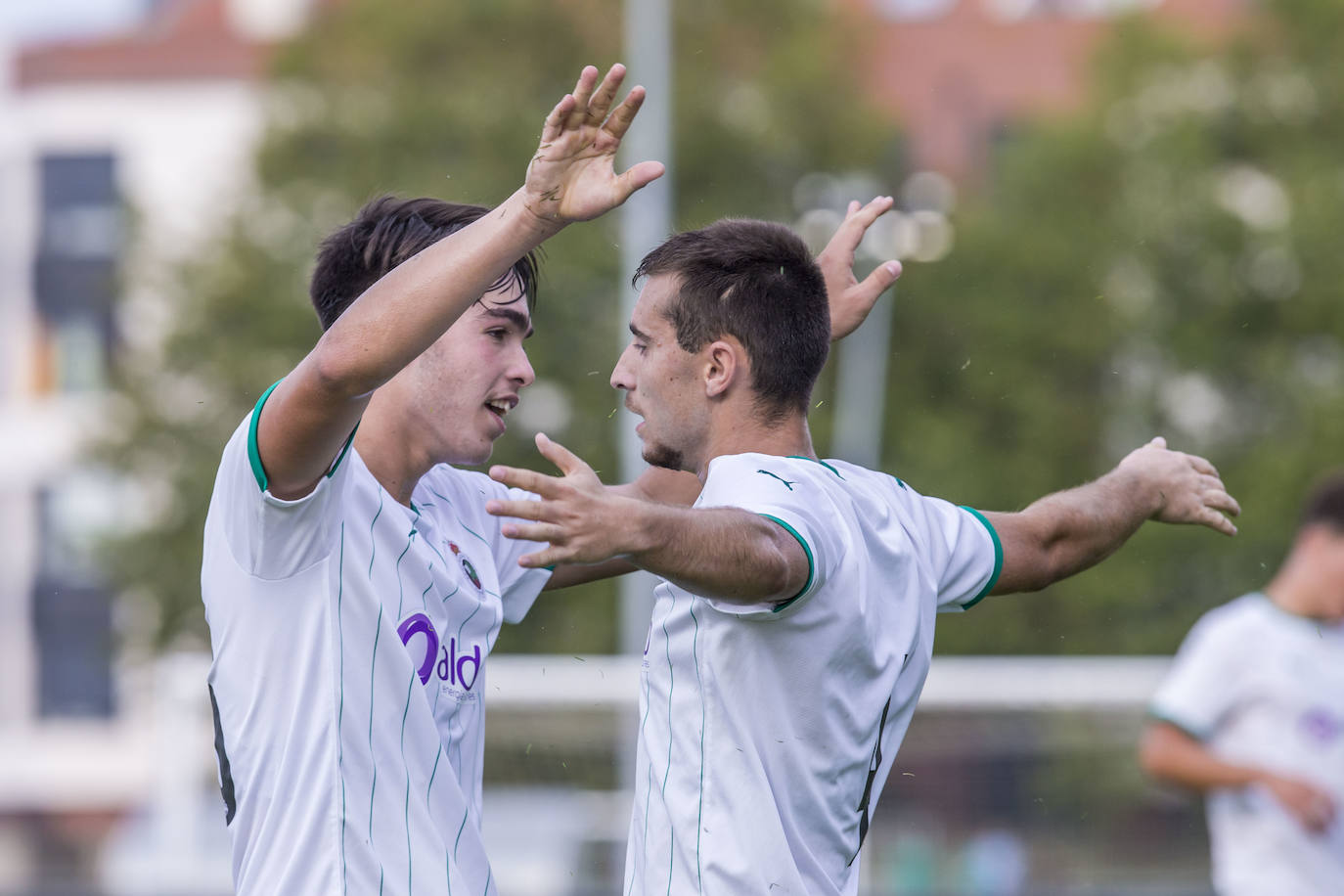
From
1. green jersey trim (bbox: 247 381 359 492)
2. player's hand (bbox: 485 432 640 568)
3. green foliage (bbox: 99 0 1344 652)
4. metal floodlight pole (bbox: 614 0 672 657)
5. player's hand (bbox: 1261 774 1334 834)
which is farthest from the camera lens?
green foliage (bbox: 99 0 1344 652)

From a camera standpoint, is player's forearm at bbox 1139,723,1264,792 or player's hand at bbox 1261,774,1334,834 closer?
player's hand at bbox 1261,774,1334,834

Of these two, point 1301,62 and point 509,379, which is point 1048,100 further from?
point 509,379

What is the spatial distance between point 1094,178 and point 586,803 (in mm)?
11783

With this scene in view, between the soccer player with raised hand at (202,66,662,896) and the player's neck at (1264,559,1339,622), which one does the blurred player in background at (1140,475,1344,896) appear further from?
the soccer player with raised hand at (202,66,662,896)

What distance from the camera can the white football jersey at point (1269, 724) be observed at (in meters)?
5.97

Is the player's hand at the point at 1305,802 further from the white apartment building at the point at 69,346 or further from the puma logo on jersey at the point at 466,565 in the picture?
the white apartment building at the point at 69,346

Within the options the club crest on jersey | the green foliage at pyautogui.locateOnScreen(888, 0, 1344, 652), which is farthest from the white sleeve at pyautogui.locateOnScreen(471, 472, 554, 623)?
the green foliage at pyautogui.locateOnScreen(888, 0, 1344, 652)

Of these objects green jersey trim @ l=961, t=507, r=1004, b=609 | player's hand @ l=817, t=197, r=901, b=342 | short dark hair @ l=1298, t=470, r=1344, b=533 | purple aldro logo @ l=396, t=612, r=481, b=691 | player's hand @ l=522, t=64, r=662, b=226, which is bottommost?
short dark hair @ l=1298, t=470, r=1344, b=533

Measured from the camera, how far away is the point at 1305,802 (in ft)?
18.5

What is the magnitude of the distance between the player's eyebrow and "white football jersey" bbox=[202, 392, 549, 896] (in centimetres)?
45

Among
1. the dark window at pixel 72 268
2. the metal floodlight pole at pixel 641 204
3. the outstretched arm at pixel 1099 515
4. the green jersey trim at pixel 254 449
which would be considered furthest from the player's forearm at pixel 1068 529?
the dark window at pixel 72 268

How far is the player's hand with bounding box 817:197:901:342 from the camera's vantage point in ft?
12.5

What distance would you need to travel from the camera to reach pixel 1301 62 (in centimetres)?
1945

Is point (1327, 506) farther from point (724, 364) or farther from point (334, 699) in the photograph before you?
point (334, 699)
